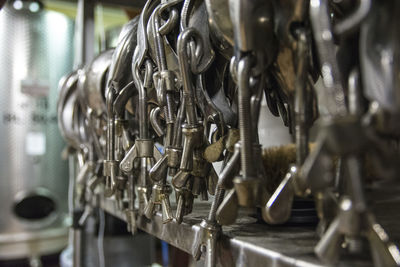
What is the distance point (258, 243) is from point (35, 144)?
1.66 meters

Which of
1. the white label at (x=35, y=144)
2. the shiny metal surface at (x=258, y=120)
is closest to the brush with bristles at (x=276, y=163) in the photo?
the shiny metal surface at (x=258, y=120)

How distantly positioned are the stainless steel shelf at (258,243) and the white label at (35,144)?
1.43 meters

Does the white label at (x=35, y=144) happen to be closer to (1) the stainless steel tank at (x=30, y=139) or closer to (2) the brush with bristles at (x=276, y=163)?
(1) the stainless steel tank at (x=30, y=139)

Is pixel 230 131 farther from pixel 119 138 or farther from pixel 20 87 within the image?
pixel 20 87

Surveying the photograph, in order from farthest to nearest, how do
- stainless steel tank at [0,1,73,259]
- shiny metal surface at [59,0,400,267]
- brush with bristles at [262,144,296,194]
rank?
stainless steel tank at [0,1,73,259] → brush with bristles at [262,144,296,194] → shiny metal surface at [59,0,400,267]

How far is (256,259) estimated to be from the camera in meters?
0.38

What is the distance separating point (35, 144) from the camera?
182 cm

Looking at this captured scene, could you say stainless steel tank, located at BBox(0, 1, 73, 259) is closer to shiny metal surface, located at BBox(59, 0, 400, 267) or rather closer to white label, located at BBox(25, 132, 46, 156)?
white label, located at BBox(25, 132, 46, 156)

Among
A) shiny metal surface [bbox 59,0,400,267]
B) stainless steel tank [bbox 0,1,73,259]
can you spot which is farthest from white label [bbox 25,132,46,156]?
shiny metal surface [bbox 59,0,400,267]

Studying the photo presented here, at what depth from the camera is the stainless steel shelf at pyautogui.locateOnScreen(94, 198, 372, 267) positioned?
0.34m

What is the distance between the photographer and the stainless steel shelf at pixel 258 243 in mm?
340

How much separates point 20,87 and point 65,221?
2.27 feet

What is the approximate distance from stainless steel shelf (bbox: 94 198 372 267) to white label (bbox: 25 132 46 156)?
143cm

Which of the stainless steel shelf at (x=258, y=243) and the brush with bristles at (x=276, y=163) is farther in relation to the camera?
the brush with bristles at (x=276, y=163)
